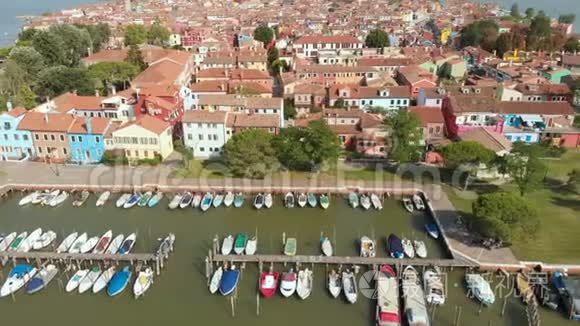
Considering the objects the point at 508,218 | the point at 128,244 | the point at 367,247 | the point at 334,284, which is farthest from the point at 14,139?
the point at 508,218

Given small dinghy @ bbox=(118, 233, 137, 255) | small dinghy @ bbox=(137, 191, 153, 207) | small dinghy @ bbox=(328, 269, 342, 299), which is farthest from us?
small dinghy @ bbox=(137, 191, 153, 207)

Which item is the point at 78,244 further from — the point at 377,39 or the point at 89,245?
the point at 377,39

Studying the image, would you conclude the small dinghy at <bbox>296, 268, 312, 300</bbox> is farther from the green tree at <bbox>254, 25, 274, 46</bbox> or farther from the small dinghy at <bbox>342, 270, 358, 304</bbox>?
the green tree at <bbox>254, 25, 274, 46</bbox>

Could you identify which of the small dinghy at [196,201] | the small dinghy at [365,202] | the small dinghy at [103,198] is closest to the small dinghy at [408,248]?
the small dinghy at [365,202]

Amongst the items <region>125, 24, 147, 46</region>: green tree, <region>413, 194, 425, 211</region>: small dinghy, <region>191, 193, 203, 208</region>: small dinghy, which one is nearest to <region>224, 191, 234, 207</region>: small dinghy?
<region>191, 193, 203, 208</region>: small dinghy

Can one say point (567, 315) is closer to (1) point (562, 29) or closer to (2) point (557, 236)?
(2) point (557, 236)
